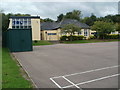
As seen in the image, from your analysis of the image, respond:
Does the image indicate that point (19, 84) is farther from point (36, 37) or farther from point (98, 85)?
point (36, 37)

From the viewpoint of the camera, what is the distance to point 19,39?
18.2 meters

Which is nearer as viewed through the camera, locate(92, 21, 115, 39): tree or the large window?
the large window

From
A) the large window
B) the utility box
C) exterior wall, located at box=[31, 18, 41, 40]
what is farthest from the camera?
exterior wall, located at box=[31, 18, 41, 40]

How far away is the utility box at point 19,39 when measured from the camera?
17938mm

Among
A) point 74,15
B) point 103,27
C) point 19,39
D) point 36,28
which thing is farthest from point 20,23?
point 74,15

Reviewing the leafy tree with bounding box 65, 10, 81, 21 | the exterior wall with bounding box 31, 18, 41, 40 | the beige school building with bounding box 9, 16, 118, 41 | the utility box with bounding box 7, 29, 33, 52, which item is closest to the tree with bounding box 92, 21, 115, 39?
the beige school building with bounding box 9, 16, 118, 41

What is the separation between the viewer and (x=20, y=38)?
59.5 feet

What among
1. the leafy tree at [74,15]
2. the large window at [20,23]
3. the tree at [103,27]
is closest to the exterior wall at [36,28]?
the large window at [20,23]

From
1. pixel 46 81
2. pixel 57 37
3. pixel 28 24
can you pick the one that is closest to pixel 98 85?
pixel 46 81

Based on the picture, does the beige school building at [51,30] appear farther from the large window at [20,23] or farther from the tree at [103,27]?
the tree at [103,27]

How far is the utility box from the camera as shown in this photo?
17938 millimetres

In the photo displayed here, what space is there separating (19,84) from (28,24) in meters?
23.9

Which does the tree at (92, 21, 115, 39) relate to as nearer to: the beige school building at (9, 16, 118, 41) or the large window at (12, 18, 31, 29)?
the beige school building at (9, 16, 118, 41)

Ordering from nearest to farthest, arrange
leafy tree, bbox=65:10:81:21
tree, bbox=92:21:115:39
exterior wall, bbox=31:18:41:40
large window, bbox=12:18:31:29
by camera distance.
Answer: large window, bbox=12:18:31:29 < exterior wall, bbox=31:18:41:40 < tree, bbox=92:21:115:39 < leafy tree, bbox=65:10:81:21
